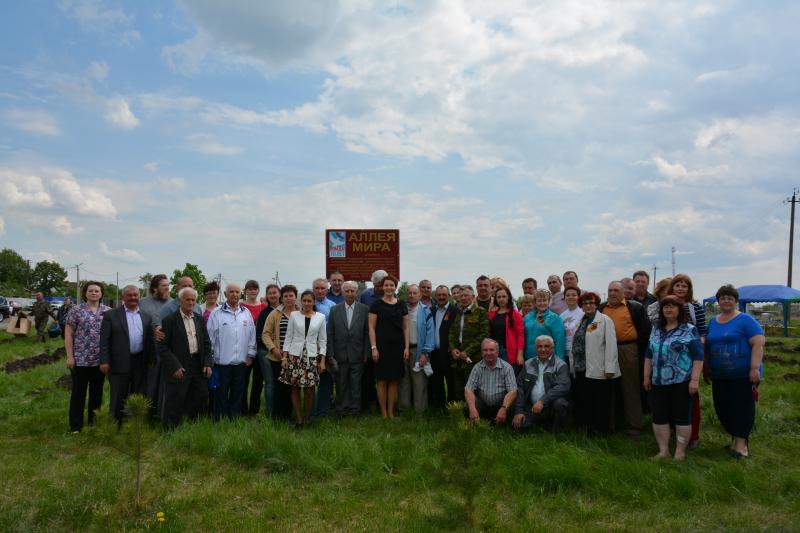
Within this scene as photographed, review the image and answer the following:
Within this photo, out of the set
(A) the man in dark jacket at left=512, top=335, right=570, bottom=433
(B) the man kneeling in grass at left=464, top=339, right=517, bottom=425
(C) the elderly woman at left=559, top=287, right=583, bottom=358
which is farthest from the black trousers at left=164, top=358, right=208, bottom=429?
(C) the elderly woman at left=559, top=287, right=583, bottom=358

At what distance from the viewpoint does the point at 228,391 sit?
7527mm

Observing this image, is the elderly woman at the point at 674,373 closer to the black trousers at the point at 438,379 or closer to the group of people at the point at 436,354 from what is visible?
the group of people at the point at 436,354

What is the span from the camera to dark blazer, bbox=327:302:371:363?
25.1ft

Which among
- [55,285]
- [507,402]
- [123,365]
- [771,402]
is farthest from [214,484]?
[55,285]

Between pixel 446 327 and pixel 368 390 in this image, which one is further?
pixel 368 390

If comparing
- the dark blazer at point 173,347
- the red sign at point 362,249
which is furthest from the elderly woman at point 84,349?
the red sign at point 362,249

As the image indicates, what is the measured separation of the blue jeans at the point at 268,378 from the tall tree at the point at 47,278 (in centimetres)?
9422

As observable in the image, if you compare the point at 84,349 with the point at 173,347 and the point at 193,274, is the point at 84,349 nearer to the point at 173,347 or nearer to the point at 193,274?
the point at 173,347

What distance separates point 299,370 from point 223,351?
1041 millimetres

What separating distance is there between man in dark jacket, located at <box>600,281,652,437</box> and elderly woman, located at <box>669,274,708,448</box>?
52 centimetres

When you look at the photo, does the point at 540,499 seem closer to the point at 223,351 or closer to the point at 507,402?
the point at 507,402

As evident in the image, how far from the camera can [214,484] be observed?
5.14 m

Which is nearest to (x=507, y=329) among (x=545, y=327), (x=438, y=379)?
(x=545, y=327)

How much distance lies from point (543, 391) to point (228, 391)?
401cm
